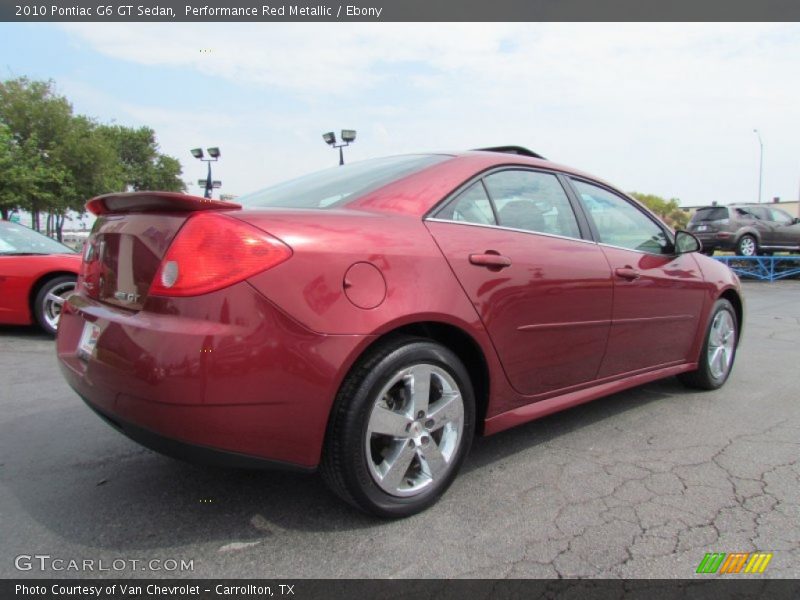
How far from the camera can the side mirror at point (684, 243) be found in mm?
3619

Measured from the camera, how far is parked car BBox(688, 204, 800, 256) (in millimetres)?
14922

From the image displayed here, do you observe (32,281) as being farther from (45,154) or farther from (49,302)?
(45,154)

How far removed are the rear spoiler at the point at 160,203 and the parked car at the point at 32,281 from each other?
4431mm

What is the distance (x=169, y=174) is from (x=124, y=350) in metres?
59.5

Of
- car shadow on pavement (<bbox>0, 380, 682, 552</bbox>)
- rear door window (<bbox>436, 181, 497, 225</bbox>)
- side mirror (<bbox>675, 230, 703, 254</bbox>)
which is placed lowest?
car shadow on pavement (<bbox>0, 380, 682, 552</bbox>)

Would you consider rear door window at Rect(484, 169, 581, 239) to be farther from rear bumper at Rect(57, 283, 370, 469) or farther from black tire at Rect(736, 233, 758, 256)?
black tire at Rect(736, 233, 758, 256)

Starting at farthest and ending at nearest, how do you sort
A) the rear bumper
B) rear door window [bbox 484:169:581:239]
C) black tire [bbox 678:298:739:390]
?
black tire [bbox 678:298:739:390] → rear door window [bbox 484:169:581:239] → the rear bumper

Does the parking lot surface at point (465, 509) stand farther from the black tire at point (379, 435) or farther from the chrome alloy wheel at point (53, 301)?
the chrome alloy wheel at point (53, 301)

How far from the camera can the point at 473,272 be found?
235 cm

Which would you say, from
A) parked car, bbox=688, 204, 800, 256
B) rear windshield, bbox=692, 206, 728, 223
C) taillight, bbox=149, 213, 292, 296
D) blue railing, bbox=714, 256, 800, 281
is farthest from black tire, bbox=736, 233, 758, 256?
taillight, bbox=149, 213, 292, 296

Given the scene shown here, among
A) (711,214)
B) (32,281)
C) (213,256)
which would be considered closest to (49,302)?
(32,281)

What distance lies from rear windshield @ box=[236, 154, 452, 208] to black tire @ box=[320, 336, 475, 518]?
73 cm

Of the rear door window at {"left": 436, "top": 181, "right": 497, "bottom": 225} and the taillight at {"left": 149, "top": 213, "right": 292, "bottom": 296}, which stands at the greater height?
the rear door window at {"left": 436, "top": 181, "right": 497, "bottom": 225}

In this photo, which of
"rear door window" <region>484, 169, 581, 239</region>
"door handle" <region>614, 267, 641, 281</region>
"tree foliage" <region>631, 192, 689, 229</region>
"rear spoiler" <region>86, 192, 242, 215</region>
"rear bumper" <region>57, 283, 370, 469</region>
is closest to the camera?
"rear bumper" <region>57, 283, 370, 469</region>
